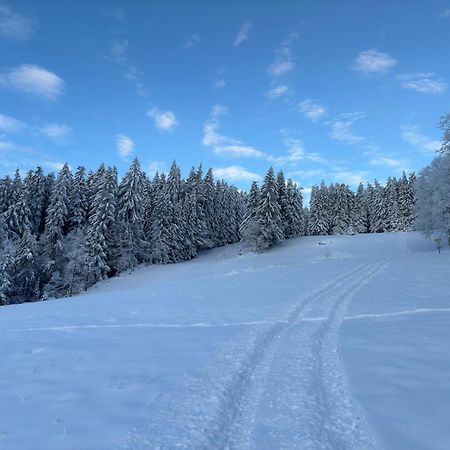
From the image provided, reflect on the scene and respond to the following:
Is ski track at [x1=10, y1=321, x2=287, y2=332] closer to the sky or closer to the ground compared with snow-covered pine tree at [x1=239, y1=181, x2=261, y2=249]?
closer to the ground

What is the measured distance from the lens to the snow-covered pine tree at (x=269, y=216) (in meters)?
56.0

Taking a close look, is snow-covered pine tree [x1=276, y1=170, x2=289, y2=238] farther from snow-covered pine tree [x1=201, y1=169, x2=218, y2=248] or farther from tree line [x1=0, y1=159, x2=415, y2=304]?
snow-covered pine tree [x1=201, y1=169, x2=218, y2=248]

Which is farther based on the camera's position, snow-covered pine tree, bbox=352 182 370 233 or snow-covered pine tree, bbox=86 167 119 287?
snow-covered pine tree, bbox=352 182 370 233

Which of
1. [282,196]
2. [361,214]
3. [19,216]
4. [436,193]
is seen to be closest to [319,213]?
[361,214]

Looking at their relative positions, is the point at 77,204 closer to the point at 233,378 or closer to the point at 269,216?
the point at 269,216

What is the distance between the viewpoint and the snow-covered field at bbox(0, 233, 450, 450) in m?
4.55

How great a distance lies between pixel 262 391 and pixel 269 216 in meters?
51.2

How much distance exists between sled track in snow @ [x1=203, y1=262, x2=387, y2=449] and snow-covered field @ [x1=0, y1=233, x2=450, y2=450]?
1.0 inches

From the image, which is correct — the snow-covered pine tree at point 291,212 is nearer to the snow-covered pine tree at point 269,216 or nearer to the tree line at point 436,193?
the snow-covered pine tree at point 269,216

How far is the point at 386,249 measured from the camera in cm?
4806

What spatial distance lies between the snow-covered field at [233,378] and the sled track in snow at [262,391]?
0.08 feet

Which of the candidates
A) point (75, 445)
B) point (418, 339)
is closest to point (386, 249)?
point (418, 339)

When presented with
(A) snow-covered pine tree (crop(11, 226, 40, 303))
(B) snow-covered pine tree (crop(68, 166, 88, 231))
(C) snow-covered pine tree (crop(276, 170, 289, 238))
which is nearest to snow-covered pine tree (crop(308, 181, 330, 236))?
(C) snow-covered pine tree (crop(276, 170, 289, 238))

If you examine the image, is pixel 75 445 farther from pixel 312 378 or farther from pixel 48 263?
pixel 48 263
